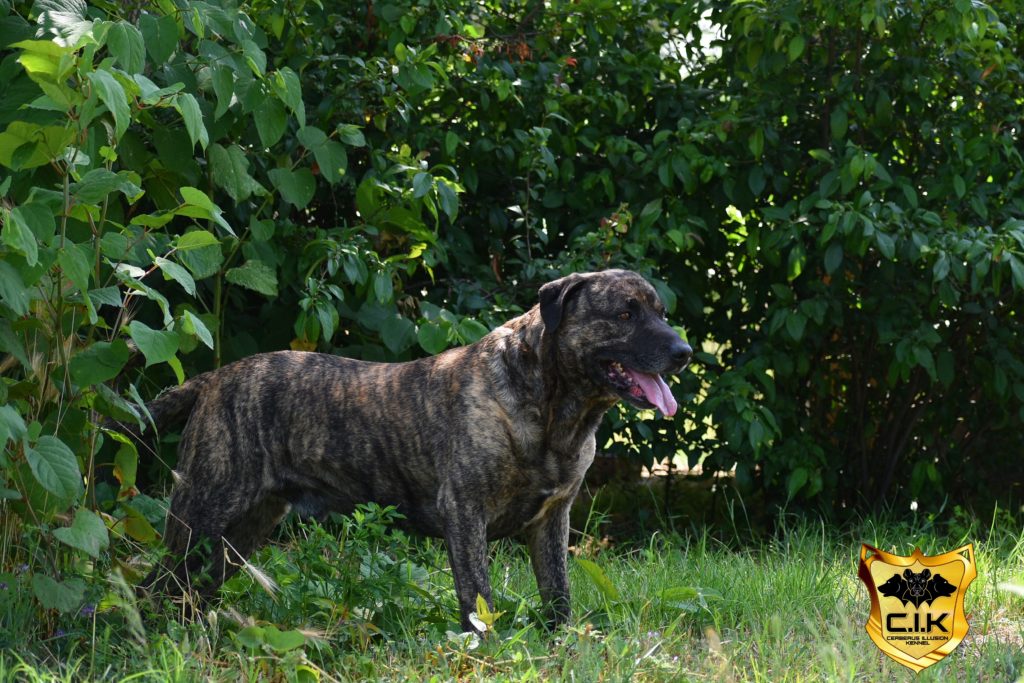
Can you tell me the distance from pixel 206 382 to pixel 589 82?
2.73 m

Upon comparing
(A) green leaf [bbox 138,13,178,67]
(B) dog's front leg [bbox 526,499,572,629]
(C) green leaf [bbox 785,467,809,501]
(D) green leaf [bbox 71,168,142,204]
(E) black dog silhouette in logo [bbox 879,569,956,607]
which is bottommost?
(C) green leaf [bbox 785,467,809,501]

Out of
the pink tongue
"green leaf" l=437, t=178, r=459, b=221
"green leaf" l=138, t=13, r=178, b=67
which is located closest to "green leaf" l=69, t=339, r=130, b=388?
"green leaf" l=138, t=13, r=178, b=67

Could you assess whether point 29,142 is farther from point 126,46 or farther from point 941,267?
point 941,267

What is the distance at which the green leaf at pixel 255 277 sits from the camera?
17.0ft

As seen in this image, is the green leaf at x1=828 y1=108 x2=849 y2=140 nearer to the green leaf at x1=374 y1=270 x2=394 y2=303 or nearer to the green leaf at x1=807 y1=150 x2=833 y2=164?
the green leaf at x1=807 y1=150 x2=833 y2=164

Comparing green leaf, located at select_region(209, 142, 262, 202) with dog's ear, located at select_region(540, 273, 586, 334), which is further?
green leaf, located at select_region(209, 142, 262, 202)

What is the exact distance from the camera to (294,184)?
17.6 ft

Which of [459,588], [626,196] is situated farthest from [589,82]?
[459,588]

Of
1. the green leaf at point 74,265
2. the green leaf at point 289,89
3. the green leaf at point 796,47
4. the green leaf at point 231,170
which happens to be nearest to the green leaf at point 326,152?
the green leaf at point 231,170

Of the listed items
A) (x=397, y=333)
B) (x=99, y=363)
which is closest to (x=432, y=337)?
(x=397, y=333)

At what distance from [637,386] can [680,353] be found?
0.20 metres

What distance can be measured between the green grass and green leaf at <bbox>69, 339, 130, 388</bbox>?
0.70m

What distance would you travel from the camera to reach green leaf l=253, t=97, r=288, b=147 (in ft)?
15.5

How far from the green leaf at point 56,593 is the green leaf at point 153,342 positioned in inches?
31.7
